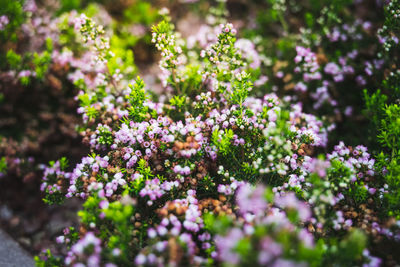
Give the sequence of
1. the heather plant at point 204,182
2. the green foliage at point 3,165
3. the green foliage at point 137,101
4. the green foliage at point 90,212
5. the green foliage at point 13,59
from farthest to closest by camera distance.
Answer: the green foliage at point 13,59 < the green foliage at point 3,165 < the green foliage at point 137,101 < the green foliage at point 90,212 < the heather plant at point 204,182

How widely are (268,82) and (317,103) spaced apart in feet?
2.96

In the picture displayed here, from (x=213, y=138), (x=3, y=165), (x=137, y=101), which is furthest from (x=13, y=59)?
(x=213, y=138)

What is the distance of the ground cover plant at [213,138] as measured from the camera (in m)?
2.72

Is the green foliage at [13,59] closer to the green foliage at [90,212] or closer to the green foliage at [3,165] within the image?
the green foliage at [3,165]

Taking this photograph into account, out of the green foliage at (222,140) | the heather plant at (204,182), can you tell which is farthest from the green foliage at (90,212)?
the green foliage at (222,140)

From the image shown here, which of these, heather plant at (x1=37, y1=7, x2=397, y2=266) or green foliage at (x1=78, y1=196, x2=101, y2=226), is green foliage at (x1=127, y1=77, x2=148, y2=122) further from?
green foliage at (x1=78, y1=196, x2=101, y2=226)

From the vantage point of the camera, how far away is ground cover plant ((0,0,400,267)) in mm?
2723

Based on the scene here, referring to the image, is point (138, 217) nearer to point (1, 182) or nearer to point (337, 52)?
point (1, 182)

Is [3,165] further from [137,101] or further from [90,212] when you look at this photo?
[137,101]

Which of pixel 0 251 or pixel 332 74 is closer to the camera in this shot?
pixel 0 251

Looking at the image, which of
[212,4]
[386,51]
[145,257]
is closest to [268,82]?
[386,51]

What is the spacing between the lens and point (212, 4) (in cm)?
704

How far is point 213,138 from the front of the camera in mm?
3332

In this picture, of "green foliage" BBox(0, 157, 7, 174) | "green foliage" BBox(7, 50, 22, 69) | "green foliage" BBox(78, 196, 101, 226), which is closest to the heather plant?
"green foliage" BBox(78, 196, 101, 226)
